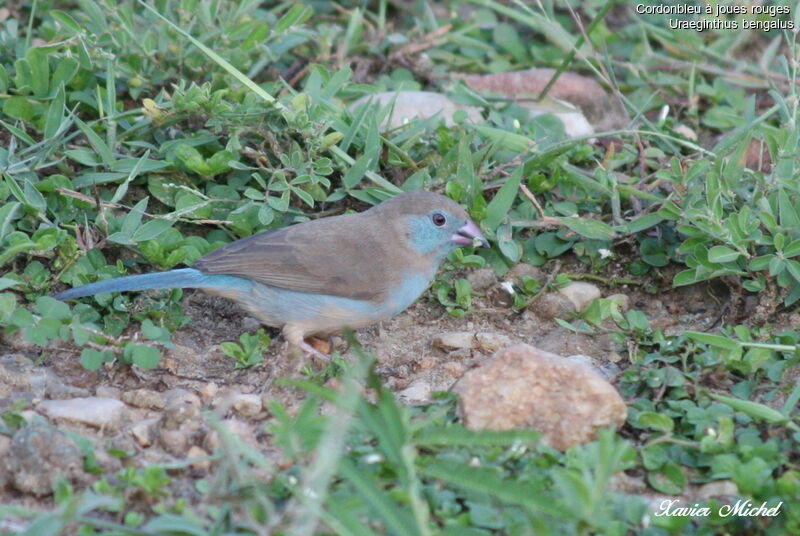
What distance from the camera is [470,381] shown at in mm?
3658

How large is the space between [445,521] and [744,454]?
3.42 feet

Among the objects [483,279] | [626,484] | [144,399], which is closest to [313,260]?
[483,279]

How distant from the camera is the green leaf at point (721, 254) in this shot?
4.27 metres

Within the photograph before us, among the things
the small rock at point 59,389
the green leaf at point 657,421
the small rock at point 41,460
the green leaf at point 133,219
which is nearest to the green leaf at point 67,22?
the green leaf at point 133,219

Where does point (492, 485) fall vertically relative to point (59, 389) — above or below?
above

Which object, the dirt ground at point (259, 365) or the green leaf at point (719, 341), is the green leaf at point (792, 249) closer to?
the dirt ground at point (259, 365)

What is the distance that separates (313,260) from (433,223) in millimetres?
573

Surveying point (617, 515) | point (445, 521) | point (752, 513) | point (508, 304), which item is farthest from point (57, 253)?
point (752, 513)

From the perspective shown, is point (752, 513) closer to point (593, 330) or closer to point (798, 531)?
point (798, 531)

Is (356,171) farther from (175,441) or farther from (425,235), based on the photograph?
(175,441)

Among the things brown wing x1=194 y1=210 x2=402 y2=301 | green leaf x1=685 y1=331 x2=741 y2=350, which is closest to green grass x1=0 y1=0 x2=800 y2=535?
green leaf x1=685 y1=331 x2=741 y2=350

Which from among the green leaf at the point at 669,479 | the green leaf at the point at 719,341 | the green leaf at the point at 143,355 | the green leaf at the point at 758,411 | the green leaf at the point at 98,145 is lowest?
the green leaf at the point at 143,355

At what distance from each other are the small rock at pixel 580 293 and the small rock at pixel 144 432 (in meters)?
1.95
